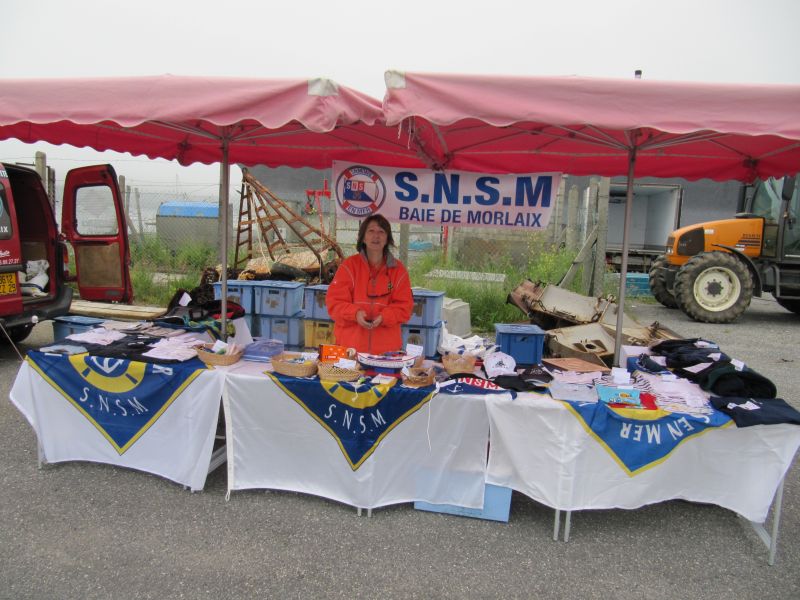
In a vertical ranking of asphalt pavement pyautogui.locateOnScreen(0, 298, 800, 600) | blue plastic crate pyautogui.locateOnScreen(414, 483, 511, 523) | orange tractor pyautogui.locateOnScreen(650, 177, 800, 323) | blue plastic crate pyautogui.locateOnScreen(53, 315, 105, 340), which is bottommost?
asphalt pavement pyautogui.locateOnScreen(0, 298, 800, 600)

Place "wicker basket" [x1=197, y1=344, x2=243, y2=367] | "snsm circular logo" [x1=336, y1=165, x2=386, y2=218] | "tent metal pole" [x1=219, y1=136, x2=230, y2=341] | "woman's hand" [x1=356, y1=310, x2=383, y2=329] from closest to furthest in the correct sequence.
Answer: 1. "wicker basket" [x1=197, y1=344, x2=243, y2=367]
2. "woman's hand" [x1=356, y1=310, x2=383, y2=329]
3. "tent metal pole" [x1=219, y1=136, x2=230, y2=341]
4. "snsm circular logo" [x1=336, y1=165, x2=386, y2=218]

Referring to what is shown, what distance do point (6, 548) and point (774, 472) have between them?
3.93 m

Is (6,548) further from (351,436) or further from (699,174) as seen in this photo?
(699,174)

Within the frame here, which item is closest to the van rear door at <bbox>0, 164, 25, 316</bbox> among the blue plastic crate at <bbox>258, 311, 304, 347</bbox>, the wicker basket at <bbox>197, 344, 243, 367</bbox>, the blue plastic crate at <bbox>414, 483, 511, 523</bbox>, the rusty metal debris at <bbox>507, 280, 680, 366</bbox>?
the blue plastic crate at <bbox>258, 311, 304, 347</bbox>

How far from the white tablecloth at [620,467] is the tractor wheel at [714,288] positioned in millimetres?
7297

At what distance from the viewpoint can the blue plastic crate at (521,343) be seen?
458 cm

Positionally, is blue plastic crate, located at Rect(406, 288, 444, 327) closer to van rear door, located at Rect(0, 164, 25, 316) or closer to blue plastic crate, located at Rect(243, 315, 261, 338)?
blue plastic crate, located at Rect(243, 315, 261, 338)

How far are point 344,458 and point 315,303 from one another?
359cm

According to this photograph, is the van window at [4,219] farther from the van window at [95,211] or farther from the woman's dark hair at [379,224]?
the woman's dark hair at [379,224]

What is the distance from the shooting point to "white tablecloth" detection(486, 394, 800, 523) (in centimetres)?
287

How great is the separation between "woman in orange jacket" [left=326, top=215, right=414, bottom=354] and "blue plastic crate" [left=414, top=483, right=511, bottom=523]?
120cm

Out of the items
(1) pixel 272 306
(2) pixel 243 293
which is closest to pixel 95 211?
(2) pixel 243 293

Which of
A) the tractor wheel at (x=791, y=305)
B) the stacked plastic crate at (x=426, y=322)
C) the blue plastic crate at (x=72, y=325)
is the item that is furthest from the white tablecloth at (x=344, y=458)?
the tractor wheel at (x=791, y=305)

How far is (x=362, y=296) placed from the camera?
380cm
